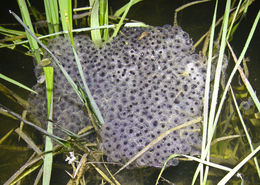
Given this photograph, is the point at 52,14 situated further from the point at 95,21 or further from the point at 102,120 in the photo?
the point at 102,120

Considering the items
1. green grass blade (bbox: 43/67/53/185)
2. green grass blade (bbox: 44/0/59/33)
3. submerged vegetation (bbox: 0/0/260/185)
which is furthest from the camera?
green grass blade (bbox: 44/0/59/33)

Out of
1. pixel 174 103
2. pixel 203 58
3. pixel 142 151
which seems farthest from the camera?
pixel 203 58

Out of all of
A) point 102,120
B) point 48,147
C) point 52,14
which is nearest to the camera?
point 48,147

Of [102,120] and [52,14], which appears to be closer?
[102,120]

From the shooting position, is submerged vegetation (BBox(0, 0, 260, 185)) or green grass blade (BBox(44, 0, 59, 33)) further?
green grass blade (BBox(44, 0, 59, 33))

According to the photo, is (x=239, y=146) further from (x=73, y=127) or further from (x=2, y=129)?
(x=2, y=129)

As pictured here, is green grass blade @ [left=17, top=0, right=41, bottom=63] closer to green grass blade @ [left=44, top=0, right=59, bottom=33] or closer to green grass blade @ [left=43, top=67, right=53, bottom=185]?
green grass blade @ [left=44, top=0, right=59, bottom=33]

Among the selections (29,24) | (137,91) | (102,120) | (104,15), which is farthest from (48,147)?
(104,15)

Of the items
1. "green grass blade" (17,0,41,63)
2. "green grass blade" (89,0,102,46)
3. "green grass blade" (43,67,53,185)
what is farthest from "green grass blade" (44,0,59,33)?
"green grass blade" (43,67,53,185)

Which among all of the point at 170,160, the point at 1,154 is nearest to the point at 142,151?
the point at 170,160
